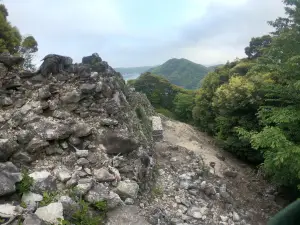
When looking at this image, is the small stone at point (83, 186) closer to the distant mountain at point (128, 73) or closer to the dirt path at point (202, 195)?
the dirt path at point (202, 195)

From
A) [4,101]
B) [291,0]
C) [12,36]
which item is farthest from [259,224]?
[12,36]

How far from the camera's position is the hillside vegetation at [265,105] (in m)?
6.29

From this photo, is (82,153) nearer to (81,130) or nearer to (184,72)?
(81,130)

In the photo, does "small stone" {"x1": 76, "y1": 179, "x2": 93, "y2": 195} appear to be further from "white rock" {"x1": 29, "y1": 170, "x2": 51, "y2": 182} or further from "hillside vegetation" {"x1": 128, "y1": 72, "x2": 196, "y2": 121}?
"hillside vegetation" {"x1": 128, "y1": 72, "x2": 196, "y2": 121}

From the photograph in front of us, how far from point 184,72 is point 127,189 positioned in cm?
5204

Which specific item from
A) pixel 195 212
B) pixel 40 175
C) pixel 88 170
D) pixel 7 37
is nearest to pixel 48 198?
pixel 40 175

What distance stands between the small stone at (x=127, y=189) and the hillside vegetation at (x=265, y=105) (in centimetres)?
298

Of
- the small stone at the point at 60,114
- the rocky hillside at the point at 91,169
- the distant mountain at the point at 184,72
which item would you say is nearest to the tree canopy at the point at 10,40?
the rocky hillside at the point at 91,169

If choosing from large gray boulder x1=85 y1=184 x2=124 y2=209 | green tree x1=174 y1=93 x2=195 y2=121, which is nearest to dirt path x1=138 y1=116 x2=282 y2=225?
large gray boulder x1=85 y1=184 x2=124 y2=209

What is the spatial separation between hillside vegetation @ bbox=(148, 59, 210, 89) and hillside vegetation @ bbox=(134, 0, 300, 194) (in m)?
29.3

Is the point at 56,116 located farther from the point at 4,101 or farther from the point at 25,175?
the point at 25,175

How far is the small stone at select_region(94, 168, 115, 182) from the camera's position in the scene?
5.41m

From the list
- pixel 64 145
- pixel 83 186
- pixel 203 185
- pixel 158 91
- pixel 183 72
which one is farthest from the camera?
pixel 183 72

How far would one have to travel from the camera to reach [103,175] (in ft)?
17.9
